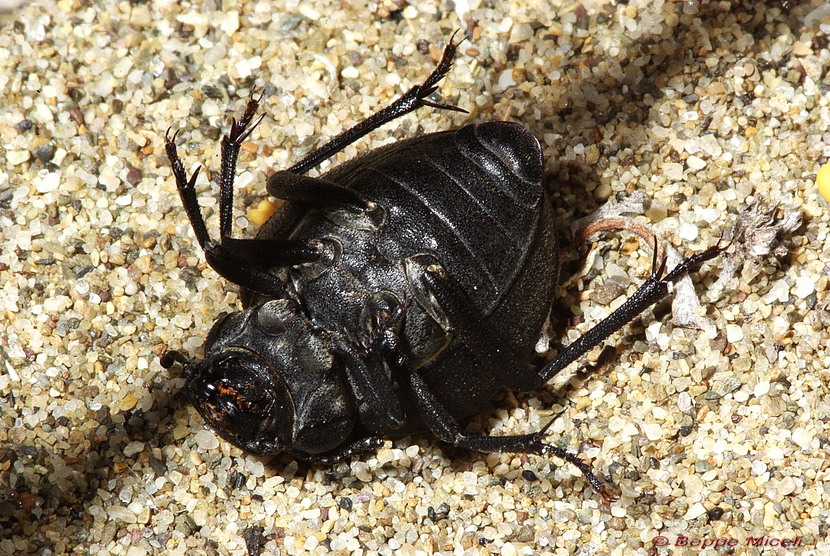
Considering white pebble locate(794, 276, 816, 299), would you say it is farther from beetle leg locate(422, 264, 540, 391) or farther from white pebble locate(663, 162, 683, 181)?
beetle leg locate(422, 264, 540, 391)

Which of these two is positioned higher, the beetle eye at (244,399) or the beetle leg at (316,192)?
the beetle leg at (316,192)

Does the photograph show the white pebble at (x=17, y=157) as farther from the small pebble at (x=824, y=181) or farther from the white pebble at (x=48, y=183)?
the small pebble at (x=824, y=181)

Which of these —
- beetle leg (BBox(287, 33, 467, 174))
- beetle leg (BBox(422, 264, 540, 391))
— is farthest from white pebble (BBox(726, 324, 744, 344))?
beetle leg (BBox(287, 33, 467, 174))

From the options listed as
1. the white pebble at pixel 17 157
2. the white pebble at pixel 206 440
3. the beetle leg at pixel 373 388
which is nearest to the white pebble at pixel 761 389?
the beetle leg at pixel 373 388

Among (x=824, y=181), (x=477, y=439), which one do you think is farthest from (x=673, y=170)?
(x=477, y=439)

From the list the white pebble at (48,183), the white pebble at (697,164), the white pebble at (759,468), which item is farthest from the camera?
the white pebble at (48,183)

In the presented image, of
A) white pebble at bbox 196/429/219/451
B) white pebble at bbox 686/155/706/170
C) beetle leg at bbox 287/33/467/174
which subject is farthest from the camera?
white pebble at bbox 686/155/706/170
